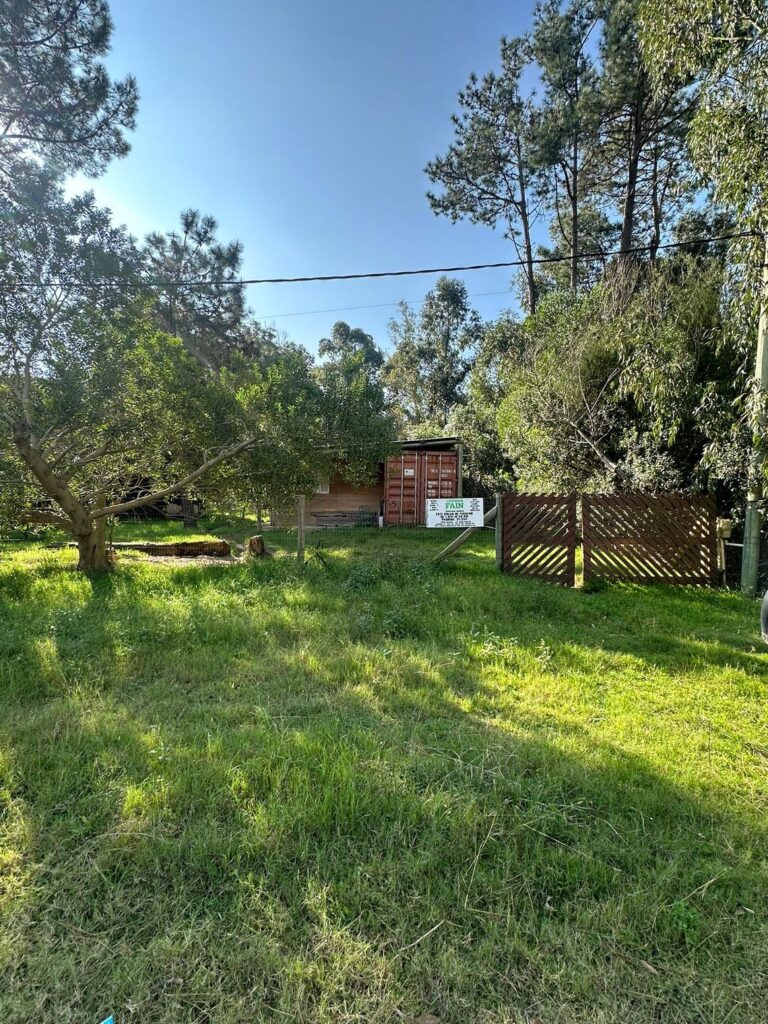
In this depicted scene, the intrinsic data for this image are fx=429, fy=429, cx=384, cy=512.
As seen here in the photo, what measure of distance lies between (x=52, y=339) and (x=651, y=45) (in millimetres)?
7840

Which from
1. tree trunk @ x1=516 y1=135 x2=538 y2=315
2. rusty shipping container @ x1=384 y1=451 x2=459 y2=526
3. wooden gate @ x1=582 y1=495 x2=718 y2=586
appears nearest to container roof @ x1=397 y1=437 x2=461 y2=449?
rusty shipping container @ x1=384 y1=451 x2=459 y2=526

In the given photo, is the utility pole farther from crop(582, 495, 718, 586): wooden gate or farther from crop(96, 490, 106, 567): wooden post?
crop(96, 490, 106, 567): wooden post

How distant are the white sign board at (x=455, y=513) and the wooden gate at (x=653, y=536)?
5.27 ft

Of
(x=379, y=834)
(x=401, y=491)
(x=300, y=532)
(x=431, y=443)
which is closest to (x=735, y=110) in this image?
(x=379, y=834)

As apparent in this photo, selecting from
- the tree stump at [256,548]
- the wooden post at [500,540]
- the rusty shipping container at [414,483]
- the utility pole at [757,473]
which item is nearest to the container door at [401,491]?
the rusty shipping container at [414,483]

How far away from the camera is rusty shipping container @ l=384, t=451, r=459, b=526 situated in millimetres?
14367

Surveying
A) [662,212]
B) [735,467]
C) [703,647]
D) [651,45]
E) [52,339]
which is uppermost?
[662,212]

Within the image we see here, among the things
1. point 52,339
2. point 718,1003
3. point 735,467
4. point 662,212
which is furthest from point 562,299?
point 718,1003

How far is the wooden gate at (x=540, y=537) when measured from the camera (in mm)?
6188

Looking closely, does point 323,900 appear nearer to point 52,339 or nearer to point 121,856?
point 121,856

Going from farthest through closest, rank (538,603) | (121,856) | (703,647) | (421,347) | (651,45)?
(421,347) → (538,603) → (651,45) → (703,647) → (121,856)

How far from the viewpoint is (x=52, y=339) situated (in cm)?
564

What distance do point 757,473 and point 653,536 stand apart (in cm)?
148

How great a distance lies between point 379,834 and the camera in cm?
172
